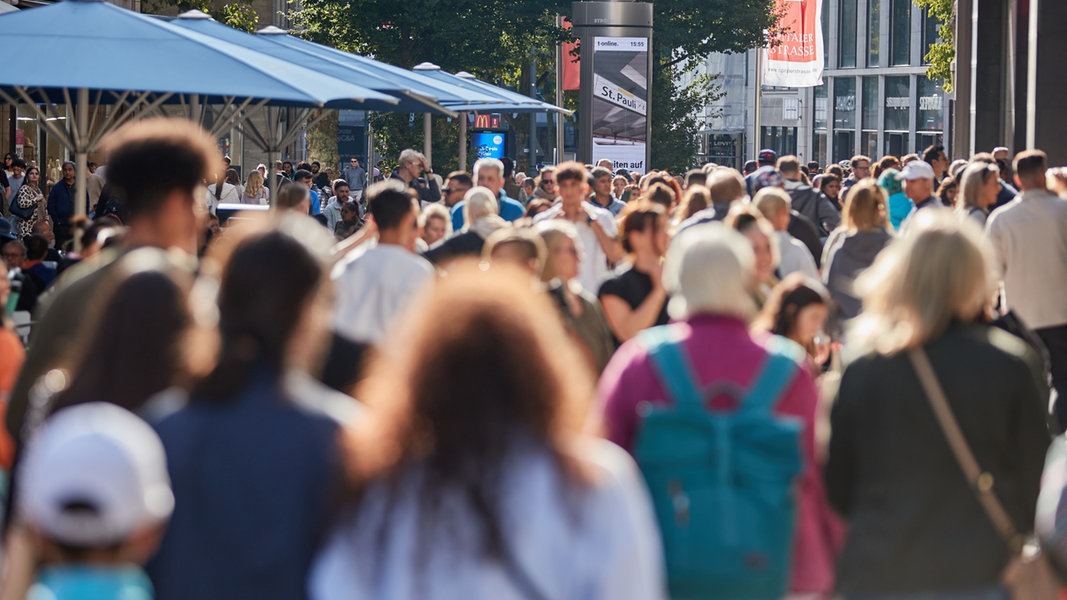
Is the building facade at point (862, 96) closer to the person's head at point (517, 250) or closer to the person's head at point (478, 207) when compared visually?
the person's head at point (478, 207)

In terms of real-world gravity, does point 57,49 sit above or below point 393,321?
above

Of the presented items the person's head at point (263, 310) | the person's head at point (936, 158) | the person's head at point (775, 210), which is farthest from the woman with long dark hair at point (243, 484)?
the person's head at point (936, 158)

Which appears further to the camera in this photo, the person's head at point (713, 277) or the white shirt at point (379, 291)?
the white shirt at point (379, 291)

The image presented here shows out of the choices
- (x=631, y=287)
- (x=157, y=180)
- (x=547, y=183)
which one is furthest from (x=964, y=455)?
(x=547, y=183)

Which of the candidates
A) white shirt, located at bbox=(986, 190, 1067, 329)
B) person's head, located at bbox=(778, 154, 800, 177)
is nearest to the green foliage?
person's head, located at bbox=(778, 154, 800, 177)

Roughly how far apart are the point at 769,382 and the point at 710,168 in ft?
52.5

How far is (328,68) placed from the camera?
16.9 m

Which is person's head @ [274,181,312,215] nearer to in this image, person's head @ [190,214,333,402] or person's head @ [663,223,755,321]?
person's head @ [663,223,755,321]

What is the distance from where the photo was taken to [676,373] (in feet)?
16.0

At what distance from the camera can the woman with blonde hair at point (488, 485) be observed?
3027 mm

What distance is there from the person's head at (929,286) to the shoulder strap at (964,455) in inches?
4.0

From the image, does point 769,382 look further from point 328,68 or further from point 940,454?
point 328,68

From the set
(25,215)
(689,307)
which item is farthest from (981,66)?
(689,307)

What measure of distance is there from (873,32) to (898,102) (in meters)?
4.26
